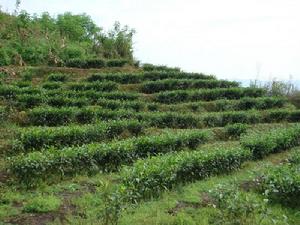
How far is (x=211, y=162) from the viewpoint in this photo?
12.0 meters

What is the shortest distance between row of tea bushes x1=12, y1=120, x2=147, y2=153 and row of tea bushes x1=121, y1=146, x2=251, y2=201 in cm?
308

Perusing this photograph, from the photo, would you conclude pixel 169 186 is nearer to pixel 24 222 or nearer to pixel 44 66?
pixel 24 222

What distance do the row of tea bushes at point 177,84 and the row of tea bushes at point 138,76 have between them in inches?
37.7

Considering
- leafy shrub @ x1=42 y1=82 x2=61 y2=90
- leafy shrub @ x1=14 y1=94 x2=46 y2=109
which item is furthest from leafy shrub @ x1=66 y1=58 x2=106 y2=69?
leafy shrub @ x1=14 y1=94 x2=46 y2=109

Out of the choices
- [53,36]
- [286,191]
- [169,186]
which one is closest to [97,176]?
[169,186]

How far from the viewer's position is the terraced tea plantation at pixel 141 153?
8625 mm

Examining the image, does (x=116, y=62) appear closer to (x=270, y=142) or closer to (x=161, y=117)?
(x=161, y=117)

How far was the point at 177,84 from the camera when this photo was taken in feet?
76.1

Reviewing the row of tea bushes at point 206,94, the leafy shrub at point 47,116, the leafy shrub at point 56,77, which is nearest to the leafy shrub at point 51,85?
the leafy shrub at point 56,77

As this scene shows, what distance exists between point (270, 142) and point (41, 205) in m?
8.53

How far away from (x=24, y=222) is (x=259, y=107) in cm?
1602

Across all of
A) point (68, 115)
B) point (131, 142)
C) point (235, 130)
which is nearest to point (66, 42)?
point (68, 115)

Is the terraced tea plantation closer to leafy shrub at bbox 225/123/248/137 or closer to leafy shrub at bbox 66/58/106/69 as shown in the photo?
leafy shrub at bbox 225/123/248/137

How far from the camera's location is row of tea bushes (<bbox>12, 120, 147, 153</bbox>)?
41.4 ft
